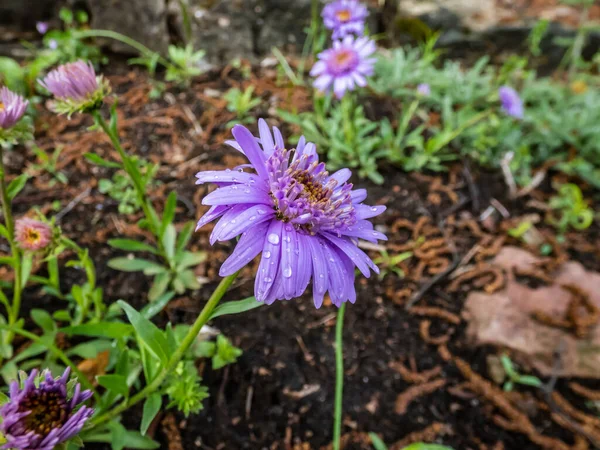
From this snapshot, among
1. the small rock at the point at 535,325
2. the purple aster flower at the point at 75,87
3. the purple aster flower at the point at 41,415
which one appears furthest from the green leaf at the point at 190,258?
the small rock at the point at 535,325

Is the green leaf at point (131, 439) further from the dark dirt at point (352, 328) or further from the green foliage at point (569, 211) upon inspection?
the green foliage at point (569, 211)

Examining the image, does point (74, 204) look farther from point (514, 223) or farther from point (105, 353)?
point (514, 223)

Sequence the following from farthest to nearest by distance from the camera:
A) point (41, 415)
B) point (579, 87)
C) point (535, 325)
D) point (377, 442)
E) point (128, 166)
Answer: point (579, 87), point (535, 325), point (377, 442), point (128, 166), point (41, 415)

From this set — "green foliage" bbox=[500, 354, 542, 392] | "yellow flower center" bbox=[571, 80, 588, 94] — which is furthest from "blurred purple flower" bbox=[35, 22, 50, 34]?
"yellow flower center" bbox=[571, 80, 588, 94]

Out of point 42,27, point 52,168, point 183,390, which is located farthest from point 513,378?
point 42,27

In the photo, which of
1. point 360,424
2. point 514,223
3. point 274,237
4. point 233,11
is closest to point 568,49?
point 514,223

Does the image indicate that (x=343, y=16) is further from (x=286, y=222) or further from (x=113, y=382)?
(x=113, y=382)
